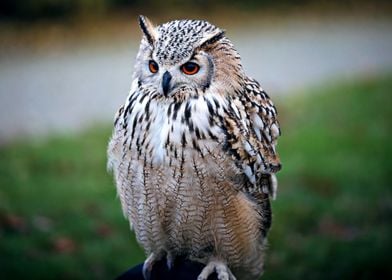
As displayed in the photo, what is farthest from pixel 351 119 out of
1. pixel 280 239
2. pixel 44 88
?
pixel 44 88

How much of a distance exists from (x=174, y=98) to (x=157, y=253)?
86 centimetres

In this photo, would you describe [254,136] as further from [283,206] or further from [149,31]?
[283,206]

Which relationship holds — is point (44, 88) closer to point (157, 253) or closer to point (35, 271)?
point (35, 271)

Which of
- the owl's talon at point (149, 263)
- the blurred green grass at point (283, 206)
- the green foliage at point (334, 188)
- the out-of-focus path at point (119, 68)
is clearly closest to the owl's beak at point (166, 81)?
the owl's talon at point (149, 263)

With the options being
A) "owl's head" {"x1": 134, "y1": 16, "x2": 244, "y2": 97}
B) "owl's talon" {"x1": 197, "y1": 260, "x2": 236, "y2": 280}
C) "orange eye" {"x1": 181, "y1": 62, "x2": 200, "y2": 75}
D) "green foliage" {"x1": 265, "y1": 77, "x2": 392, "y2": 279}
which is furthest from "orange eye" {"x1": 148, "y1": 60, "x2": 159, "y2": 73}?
"green foliage" {"x1": 265, "y1": 77, "x2": 392, "y2": 279}

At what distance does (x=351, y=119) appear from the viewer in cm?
778

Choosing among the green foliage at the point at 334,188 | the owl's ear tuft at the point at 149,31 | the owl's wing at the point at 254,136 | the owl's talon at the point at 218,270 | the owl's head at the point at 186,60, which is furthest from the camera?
the green foliage at the point at 334,188

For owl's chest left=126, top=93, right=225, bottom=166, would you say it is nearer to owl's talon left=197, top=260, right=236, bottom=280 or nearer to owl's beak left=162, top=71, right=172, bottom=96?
owl's beak left=162, top=71, right=172, bottom=96

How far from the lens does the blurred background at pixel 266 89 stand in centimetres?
520

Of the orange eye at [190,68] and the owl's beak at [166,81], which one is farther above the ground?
the orange eye at [190,68]

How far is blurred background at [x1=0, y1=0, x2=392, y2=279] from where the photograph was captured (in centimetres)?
520

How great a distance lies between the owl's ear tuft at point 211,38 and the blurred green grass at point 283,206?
2328mm

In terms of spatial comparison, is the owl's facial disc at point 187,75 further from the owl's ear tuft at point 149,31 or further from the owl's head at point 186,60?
the owl's ear tuft at point 149,31

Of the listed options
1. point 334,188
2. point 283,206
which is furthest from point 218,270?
point 334,188
